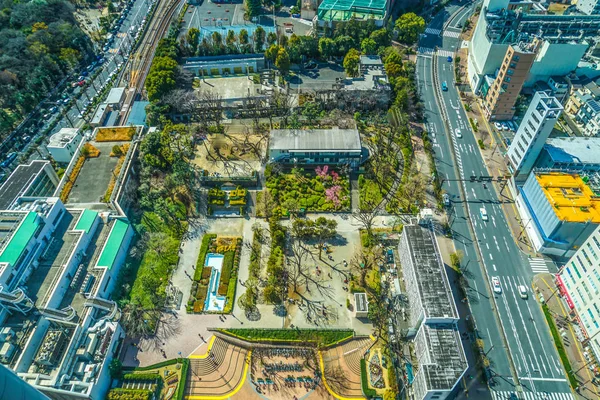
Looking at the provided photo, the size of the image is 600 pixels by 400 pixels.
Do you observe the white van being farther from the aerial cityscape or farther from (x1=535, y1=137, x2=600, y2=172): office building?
(x1=535, y1=137, x2=600, y2=172): office building

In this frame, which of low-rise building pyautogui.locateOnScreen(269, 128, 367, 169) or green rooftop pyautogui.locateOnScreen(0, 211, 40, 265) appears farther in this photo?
low-rise building pyautogui.locateOnScreen(269, 128, 367, 169)

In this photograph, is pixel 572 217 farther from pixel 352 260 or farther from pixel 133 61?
pixel 133 61

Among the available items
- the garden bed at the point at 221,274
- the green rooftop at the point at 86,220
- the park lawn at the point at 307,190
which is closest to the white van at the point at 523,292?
the park lawn at the point at 307,190

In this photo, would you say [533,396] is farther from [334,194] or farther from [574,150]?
[574,150]

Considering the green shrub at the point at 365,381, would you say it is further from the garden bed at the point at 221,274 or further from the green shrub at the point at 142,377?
the green shrub at the point at 142,377

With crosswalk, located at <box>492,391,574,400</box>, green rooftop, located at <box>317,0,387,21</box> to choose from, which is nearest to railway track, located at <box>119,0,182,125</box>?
green rooftop, located at <box>317,0,387,21</box>

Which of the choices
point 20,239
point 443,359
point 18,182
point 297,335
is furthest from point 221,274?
point 18,182
